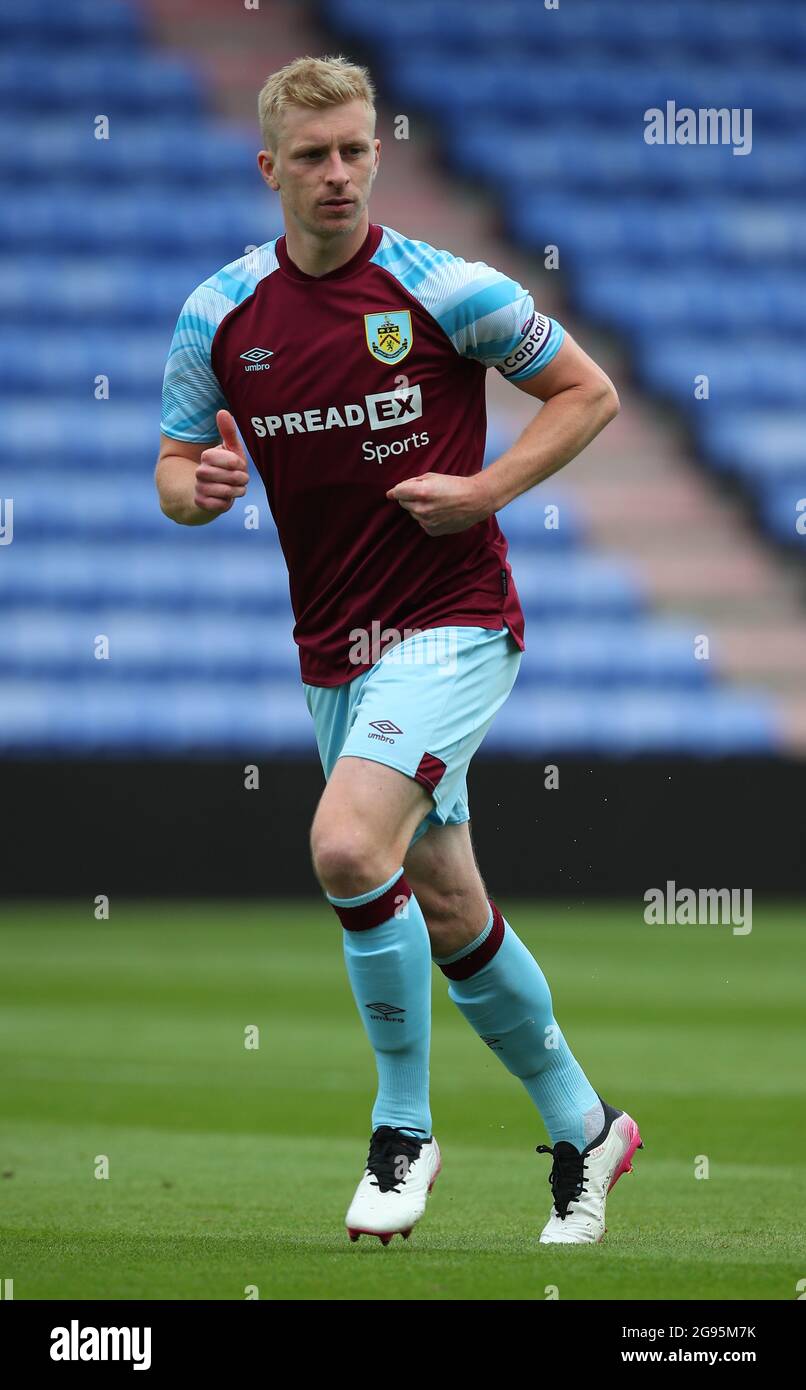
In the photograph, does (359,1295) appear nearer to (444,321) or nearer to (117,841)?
(444,321)

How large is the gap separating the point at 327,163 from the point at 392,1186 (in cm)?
199

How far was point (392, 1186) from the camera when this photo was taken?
3.89 m

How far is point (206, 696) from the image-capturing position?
13.9 meters

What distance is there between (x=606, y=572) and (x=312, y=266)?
431 inches

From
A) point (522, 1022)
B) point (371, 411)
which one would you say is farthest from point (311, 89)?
point (522, 1022)

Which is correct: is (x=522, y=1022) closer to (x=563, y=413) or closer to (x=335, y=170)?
(x=563, y=413)

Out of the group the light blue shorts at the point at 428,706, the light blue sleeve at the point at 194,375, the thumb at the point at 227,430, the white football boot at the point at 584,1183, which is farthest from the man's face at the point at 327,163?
the white football boot at the point at 584,1183

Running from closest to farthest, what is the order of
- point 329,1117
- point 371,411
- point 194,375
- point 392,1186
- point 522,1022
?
point 392,1186
point 371,411
point 522,1022
point 194,375
point 329,1117

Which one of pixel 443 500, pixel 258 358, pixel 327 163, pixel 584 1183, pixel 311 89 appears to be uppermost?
pixel 311 89

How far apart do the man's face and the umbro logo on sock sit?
5.05 ft

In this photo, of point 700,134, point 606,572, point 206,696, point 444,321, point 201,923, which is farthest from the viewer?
point 700,134

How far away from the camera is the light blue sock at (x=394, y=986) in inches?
153

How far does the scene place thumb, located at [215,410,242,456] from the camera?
13.5ft

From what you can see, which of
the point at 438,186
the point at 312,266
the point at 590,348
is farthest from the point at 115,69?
the point at 312,266
